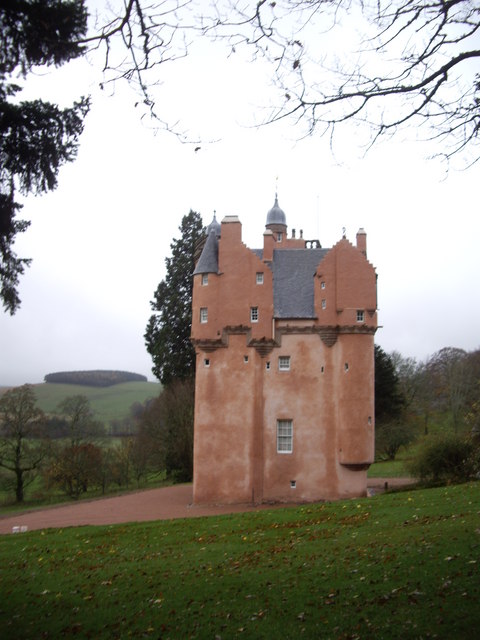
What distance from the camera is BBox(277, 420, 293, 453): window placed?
3184cm

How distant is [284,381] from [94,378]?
76.6 metres

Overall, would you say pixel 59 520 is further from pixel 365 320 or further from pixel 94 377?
pixel 94 377

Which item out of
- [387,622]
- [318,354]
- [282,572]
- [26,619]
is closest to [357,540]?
[282,572]

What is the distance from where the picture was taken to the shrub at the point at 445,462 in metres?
28.3

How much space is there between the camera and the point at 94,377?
105 metres

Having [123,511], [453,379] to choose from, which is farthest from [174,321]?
[453,379]

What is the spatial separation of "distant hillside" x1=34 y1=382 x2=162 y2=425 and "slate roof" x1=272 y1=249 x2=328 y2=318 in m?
49.7

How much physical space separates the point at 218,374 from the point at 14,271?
22.1 m

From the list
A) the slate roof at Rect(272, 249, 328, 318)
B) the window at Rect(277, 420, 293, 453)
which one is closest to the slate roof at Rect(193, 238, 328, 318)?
the slate roof at Rect(272, 249, 328, 318)

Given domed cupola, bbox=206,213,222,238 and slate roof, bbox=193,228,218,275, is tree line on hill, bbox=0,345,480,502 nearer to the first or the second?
domed cupola, bbox=206,213,222,238

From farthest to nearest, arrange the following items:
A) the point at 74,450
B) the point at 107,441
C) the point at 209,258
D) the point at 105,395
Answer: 1. the point at 105,395
2. the point at 107,441
3. the point at 74,450
4. the point at 209,258

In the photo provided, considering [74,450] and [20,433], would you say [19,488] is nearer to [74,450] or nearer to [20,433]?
[20,433]

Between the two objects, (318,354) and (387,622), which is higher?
(318,354)

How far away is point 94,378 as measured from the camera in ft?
343
